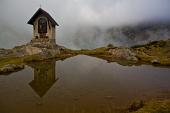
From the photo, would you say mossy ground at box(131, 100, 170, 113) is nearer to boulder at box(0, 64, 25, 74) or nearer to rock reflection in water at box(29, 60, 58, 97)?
rock reflection in water at box(29, 60, 58, 97)

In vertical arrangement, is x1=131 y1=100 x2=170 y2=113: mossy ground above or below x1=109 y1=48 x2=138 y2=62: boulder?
below

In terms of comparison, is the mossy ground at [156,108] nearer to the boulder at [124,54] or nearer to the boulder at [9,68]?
the boulder at [9,68]

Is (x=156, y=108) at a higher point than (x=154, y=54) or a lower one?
lower

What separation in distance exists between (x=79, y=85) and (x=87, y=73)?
28.1ft

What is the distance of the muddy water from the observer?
29.1m

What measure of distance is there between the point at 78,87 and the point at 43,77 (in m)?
8.81

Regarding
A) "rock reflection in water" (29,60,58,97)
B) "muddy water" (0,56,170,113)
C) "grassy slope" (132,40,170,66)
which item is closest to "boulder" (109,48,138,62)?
"grassy slope" (132,40,170,66)

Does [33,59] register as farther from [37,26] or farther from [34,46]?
[37,26]

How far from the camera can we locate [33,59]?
58812 mm

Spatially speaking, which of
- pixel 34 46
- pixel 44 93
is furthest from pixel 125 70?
pixel 34 46

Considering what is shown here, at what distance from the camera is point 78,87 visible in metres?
37.1

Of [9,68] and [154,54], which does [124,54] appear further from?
[9,68]

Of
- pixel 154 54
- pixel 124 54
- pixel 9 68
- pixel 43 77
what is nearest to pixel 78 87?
pixel 43 77

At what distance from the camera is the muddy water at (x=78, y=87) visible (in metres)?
29.1
